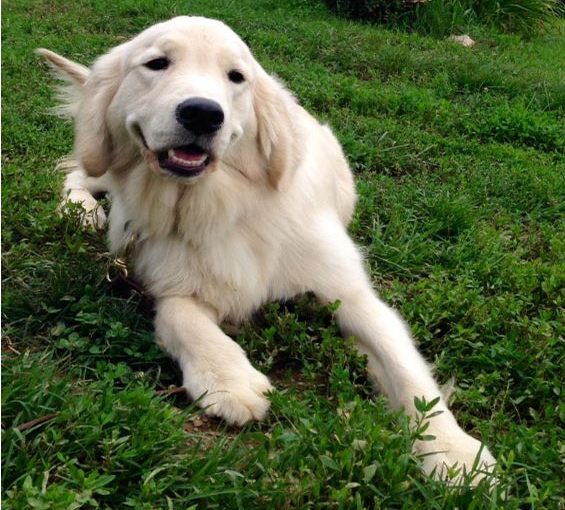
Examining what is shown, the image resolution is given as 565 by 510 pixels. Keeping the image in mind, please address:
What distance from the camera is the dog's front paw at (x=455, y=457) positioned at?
6.31 feet

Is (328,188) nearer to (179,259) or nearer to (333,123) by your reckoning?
(179,259)

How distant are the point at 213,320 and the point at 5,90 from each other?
3.19 meters

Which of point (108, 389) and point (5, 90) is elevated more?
point (108, 389)

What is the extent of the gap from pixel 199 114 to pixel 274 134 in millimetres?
598

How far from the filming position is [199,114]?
8.12 feet

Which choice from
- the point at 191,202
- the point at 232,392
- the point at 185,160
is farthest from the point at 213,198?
the point at 232,392

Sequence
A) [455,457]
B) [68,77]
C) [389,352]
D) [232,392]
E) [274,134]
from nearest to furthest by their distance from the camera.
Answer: [455,457], [232,392], [389,352], [274,134], [68,77]

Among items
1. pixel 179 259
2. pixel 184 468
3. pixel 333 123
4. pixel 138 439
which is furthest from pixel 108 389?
pixel 333 123

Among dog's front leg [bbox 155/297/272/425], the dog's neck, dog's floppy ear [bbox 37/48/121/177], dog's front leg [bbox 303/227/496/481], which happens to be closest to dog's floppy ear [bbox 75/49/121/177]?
dog's floppy ear [bbox 37/48/121/177]

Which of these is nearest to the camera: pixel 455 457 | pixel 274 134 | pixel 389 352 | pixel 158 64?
pixel 455 457

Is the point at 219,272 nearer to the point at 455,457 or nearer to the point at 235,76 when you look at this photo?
the point at 235,76

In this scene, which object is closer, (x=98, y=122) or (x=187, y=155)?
(x=187, y=155)

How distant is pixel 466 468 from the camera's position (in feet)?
6.66

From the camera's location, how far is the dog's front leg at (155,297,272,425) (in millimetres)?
2221
